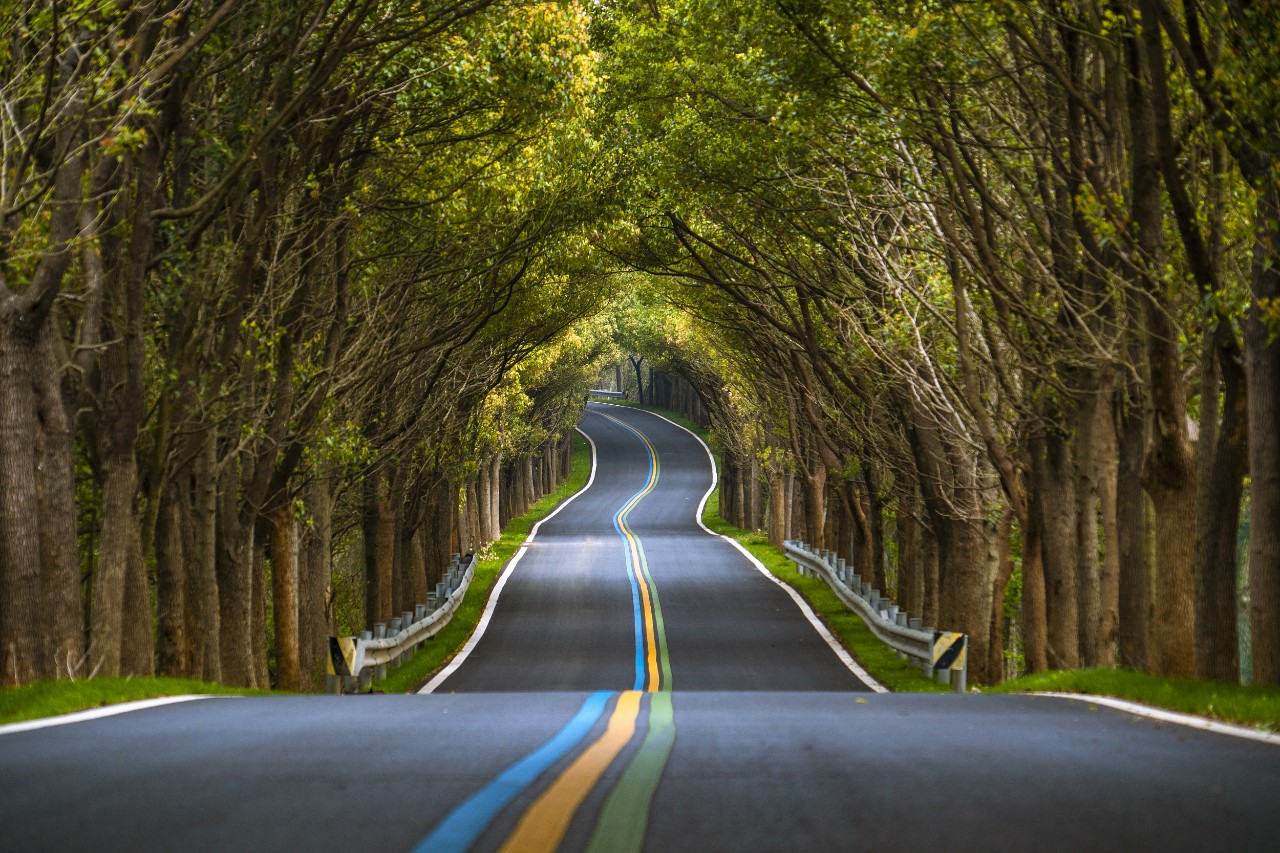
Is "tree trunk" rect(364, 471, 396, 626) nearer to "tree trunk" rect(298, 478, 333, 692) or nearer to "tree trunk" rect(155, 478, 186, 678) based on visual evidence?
"tree trunk" rect(298, 478, 333, 692)

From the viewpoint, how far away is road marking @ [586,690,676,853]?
4590mm

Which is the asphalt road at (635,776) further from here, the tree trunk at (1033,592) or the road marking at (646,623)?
the road marking at (646,623)

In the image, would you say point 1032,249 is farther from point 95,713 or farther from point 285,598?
point 285,598

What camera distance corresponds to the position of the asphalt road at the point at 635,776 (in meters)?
4.79

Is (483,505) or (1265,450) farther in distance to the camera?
(483,505)

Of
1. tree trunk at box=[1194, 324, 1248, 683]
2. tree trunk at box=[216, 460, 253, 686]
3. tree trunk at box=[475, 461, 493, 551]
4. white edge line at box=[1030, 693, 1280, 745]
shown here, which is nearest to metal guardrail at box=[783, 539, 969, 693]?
white edge line at box=[1030, 693, 1280, 745]

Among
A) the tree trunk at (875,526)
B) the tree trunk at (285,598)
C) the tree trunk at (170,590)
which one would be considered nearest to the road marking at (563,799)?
the tree trunk at (170,590)

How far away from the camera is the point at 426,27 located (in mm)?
14789

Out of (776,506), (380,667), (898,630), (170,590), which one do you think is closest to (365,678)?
(380,667)

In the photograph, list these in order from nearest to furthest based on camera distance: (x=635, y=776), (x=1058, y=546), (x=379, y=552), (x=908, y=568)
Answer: (x=635, y=776) → (x=1058, y=546) → (x=379, y=552) → (x=908, y=568)

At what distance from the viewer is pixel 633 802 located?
210 inches

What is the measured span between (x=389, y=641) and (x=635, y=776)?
52.8 ft

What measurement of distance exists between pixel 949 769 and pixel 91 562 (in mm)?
19395

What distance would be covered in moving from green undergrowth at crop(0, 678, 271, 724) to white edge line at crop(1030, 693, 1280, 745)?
7070 millimetres
